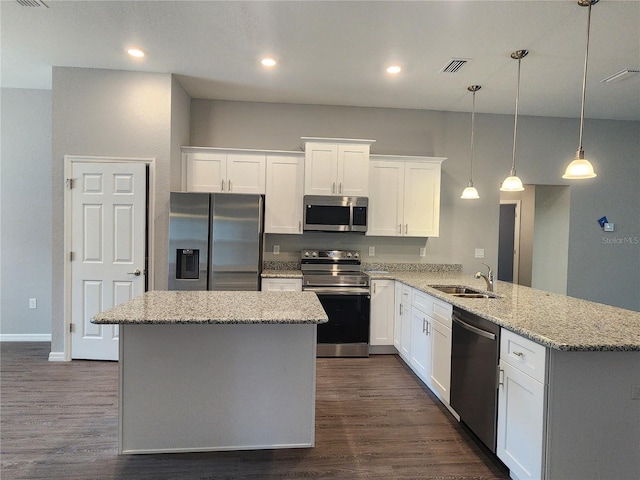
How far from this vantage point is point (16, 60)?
3.40 m

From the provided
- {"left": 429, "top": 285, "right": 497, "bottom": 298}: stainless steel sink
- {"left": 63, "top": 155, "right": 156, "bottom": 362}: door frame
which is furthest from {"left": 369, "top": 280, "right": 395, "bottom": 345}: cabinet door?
{"left": 63, "top": 155, "right": 156, "bottom": 362}: door frame

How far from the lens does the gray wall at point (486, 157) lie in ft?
14.6

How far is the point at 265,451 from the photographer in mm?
2211

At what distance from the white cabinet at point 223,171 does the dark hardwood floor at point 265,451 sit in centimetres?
216

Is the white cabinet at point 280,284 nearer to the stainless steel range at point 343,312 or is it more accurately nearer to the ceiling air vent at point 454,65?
the stainless steel range at point 343,312

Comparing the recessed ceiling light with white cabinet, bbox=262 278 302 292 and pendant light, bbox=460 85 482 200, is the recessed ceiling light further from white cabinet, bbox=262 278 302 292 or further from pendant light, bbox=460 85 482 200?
pendant light, bbox=460 85 482 200

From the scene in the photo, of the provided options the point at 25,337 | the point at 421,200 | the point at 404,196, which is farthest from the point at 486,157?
the point at 25,337

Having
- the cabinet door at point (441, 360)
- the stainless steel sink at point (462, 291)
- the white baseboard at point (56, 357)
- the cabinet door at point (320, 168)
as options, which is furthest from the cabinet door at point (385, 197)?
the white baseboard at point (56, 357)

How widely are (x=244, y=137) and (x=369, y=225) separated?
1.91 m

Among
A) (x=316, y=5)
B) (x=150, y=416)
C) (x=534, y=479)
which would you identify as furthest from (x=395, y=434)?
(x=316, y=5)

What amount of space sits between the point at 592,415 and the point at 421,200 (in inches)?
115

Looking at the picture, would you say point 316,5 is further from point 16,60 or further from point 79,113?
point 16,60

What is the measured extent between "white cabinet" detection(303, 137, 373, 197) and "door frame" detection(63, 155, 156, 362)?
1.65 meters

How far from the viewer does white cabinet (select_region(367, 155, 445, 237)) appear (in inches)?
168
